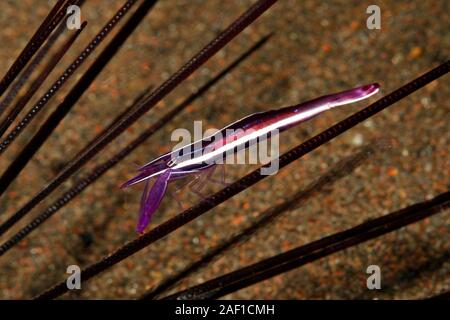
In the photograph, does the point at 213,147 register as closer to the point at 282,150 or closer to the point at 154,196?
the point at 154,196

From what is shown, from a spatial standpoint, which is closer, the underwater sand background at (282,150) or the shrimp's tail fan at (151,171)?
the shrimp's tail fan at (151,171)

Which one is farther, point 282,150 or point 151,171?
point 282,150

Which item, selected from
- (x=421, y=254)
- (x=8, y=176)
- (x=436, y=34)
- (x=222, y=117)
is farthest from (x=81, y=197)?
(x=436, y=34)

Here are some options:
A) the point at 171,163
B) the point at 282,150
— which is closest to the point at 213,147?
the point at 171,163

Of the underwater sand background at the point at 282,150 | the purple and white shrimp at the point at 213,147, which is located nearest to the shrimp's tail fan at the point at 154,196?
the purple and white shrimp at the point at 213,147

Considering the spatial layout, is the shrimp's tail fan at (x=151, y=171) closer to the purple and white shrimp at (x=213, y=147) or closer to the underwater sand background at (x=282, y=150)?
the purple and white shrimp at (x=213, y=147)
